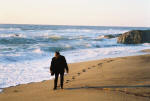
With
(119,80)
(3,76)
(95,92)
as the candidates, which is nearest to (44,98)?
(95,92)

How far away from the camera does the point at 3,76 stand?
444 inches

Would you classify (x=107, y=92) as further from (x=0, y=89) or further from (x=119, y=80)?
(x=0, y=89)

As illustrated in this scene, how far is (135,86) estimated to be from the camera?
685 centimetres

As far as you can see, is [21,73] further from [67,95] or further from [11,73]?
[67,95]

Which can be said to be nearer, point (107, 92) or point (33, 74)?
point (107, 92)

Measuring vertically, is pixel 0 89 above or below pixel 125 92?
below

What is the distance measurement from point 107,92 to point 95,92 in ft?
0.99

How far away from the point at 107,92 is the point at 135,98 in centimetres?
85

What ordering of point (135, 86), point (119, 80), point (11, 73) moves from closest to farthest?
point (135, 86) < point (119, 80) < point (11, 73)

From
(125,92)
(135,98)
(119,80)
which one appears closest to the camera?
(135,98)

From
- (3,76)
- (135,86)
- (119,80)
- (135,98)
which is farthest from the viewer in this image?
(3,76)

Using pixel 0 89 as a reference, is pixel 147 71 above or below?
above

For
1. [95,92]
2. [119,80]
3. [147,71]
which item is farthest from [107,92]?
[147,71]

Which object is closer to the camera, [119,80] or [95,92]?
[95,92]
